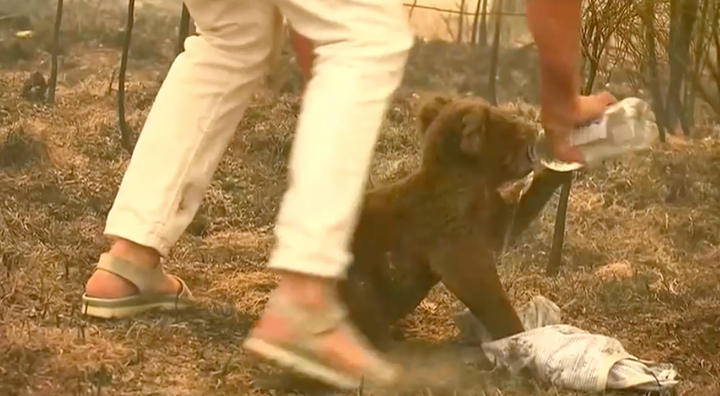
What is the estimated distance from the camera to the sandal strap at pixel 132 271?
4.17ft

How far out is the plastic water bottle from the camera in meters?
1.25

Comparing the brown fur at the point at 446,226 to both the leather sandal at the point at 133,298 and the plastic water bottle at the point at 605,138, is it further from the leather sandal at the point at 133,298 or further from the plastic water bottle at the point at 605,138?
the leather sandal at the point at 133,298

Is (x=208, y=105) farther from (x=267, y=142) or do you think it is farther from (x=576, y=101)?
(x=267, y=142)

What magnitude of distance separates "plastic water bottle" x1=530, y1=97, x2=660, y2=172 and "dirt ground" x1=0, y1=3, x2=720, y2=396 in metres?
0.15

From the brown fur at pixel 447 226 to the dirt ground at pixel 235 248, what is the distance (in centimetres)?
7

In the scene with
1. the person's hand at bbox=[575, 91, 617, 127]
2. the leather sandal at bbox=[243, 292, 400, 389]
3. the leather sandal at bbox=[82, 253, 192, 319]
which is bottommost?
the leather sandal at bbox=[82, 253, 192, 319]

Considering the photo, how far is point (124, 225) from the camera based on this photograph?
126cm

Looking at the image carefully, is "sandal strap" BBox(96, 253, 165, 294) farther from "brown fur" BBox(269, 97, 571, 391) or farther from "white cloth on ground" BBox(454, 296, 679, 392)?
"white cloth on ground" BBox(454, 296, 679, 392)

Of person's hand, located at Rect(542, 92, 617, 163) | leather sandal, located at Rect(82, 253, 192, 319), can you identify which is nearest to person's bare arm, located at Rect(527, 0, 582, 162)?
person's hand, located at Rect(542, 92, 617, 163)

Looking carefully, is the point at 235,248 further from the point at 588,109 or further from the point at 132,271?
the point at 588,109

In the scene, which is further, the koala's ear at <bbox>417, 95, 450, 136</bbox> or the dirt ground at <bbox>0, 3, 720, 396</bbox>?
the koala's ear at <bbox>417, 95, 450, 136</bbox>

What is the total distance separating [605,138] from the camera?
1.25 metres

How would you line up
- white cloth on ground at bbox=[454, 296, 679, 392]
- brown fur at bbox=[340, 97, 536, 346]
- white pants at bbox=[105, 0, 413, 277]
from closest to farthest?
white pants at bbox=[105, 0, 413, 277]
white cloth on ground at bbox=[454, 296, 679, 392]
brown fur at bbox=[340, 97, 536, 346]

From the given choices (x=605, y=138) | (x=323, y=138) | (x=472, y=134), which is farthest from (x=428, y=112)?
(x=323, y=138)
